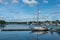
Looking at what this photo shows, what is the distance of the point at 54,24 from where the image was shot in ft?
331

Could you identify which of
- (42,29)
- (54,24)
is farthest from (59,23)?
(42,29)

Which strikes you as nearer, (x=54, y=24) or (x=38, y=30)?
(x=38, y=30)

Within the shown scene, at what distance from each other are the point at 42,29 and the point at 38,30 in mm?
1157

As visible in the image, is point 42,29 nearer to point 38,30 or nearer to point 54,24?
point 38,30

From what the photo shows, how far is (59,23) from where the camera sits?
10456 cm

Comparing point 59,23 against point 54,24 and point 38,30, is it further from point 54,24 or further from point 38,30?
point 38,30

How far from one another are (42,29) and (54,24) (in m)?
54.9

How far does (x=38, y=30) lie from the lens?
154ft

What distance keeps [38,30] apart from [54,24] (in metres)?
55.1

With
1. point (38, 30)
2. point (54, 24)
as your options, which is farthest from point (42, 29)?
point (54, 24)

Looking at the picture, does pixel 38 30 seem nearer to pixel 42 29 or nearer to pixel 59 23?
pixel 42 29

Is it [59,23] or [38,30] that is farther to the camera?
[59,23]

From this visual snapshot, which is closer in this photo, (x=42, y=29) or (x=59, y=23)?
(x=42, y=29)

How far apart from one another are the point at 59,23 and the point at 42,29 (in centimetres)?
5947
